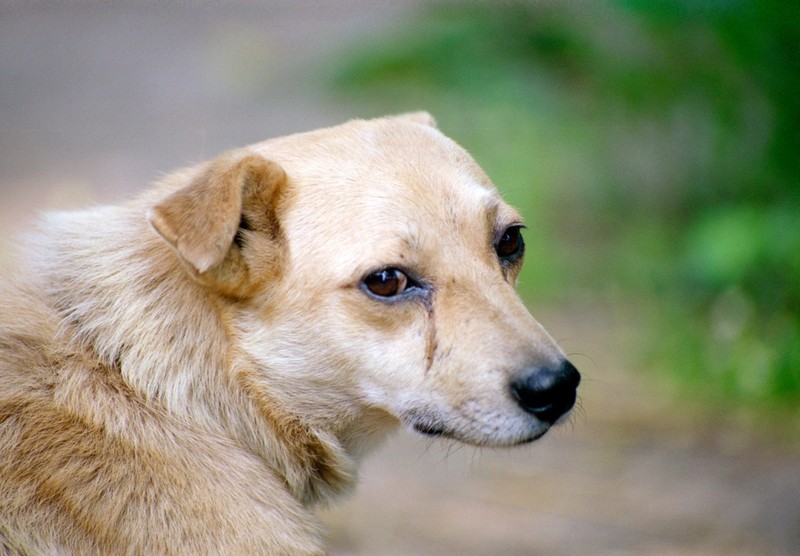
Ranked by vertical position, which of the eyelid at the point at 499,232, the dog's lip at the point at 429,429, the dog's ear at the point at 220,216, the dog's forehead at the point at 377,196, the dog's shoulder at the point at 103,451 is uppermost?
the eyelid at the point at 499,232

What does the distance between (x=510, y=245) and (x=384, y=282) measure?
2.33 feet

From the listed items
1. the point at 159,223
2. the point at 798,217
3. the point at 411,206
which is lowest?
the point at 159,223

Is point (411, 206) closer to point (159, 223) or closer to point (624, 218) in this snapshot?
point (159, 223)

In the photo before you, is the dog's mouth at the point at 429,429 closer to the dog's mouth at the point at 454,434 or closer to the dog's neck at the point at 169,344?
the dog's mouth at the point at 454,434

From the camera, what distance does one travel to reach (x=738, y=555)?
5098 mm

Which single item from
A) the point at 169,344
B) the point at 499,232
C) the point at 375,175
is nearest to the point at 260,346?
the point at 169,344

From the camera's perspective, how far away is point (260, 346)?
3.48 m

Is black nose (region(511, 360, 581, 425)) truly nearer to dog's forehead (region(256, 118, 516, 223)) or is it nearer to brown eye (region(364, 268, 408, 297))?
brown eye (region(364, 268, 408, 297))

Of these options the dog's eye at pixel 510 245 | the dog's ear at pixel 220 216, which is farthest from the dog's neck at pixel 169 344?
the dog's eye at pixel 510 245

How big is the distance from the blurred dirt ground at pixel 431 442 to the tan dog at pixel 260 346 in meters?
0.94

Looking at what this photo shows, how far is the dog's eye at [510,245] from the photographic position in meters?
3.77

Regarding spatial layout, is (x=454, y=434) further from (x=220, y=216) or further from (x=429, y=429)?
(x=220, y=216)

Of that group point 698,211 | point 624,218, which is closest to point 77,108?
point 624,218

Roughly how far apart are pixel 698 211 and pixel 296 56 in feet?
23.8
